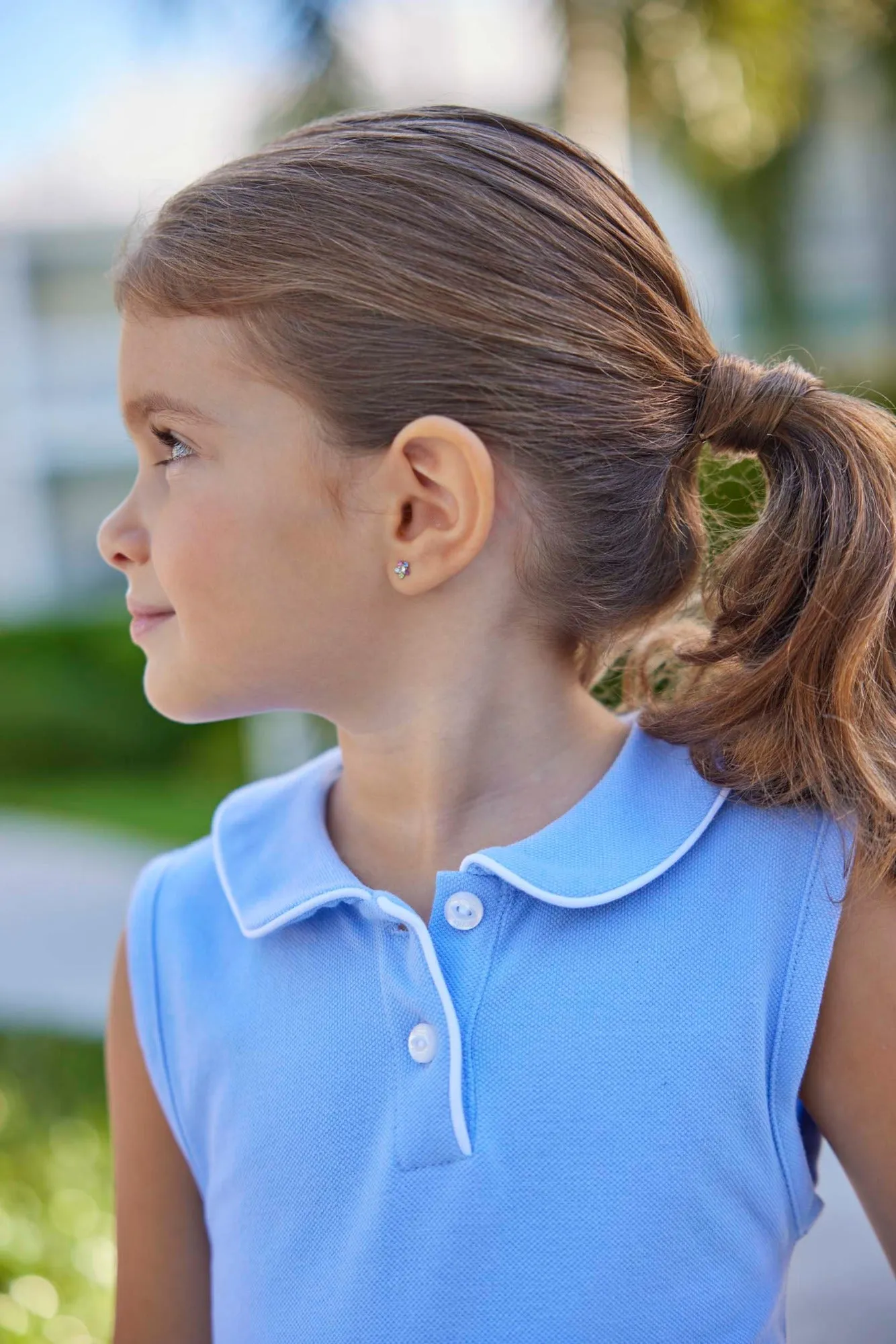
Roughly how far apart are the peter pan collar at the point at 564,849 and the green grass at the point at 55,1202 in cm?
123

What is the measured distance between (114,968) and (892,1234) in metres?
0.90

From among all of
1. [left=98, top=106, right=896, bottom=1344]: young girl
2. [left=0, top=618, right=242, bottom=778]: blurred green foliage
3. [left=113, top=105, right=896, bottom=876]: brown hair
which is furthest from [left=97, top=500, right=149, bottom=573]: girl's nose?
[left=0, top=618, right=242, bottom=778]: blurred green foliage

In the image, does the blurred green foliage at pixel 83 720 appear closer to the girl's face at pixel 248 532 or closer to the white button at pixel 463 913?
the girl's face at pixel 248 532

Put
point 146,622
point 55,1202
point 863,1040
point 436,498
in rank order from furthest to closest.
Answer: point 55,1202, point 146,622, point 436,498, point 863,1040

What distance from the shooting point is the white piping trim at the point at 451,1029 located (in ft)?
4.09

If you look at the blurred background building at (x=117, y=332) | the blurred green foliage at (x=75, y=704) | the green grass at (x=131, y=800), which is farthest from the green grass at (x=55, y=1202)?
the blurred green foliage at (x=75, y=704)

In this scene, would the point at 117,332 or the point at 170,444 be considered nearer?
the point at 170,444

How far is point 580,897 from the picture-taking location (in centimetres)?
129

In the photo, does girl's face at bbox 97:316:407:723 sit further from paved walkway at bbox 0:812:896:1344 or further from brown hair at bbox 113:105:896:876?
paved walkway at bbox 0:812:896:1344

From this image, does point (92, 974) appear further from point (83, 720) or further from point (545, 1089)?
point (83, 720)

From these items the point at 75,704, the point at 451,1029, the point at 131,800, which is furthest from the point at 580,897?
the point at 75,704

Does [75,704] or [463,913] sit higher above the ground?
[75,704]

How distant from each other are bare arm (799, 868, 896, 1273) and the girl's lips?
30.2 inches

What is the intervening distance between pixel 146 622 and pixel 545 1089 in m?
0.66
